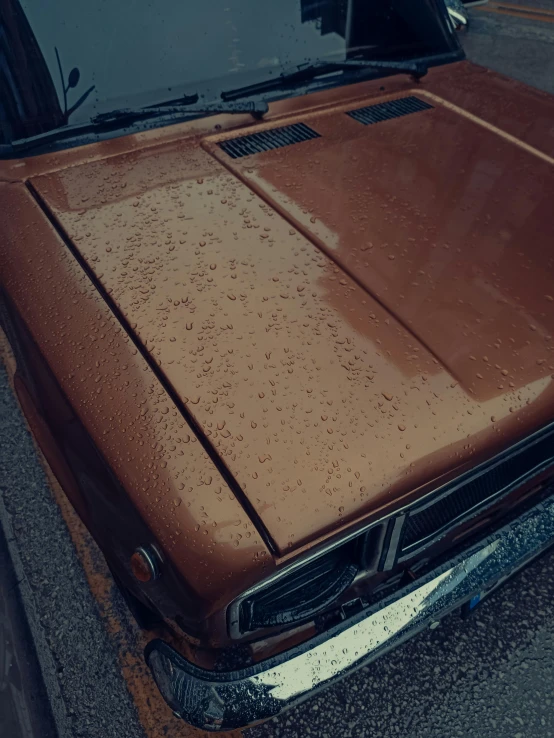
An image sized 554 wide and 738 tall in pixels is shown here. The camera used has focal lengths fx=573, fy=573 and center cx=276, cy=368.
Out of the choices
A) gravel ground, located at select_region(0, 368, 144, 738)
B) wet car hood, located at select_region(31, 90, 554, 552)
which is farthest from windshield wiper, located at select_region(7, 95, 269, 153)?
gravel ground, located at select_region(0, 368, 144, 738)

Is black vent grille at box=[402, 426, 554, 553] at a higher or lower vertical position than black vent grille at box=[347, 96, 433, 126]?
lower

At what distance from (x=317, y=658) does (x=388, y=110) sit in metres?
1.99

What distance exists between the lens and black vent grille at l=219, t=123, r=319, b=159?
2.00 m

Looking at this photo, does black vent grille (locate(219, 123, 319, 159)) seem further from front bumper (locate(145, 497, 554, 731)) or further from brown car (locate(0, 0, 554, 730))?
front bumper (locate(145, 497, 554, 731))

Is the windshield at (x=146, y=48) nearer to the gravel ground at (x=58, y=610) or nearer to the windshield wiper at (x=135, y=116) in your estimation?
the windshield wiper at (x=135, y=116)

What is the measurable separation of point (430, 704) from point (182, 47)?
7.96ft

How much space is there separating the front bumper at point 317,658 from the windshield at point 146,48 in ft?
5.53

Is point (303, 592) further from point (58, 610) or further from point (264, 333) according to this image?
point (58, 610)

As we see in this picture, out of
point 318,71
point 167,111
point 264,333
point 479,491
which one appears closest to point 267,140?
point 167,111

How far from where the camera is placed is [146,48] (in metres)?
1.97

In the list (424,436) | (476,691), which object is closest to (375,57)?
(424,436)

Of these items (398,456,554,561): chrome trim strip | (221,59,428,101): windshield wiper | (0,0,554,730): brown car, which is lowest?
(398,456,554,561): chrome trim strip

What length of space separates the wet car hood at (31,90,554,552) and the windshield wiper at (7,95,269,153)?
0.37 feet

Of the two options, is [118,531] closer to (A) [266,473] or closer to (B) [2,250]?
(A) [266,473]
